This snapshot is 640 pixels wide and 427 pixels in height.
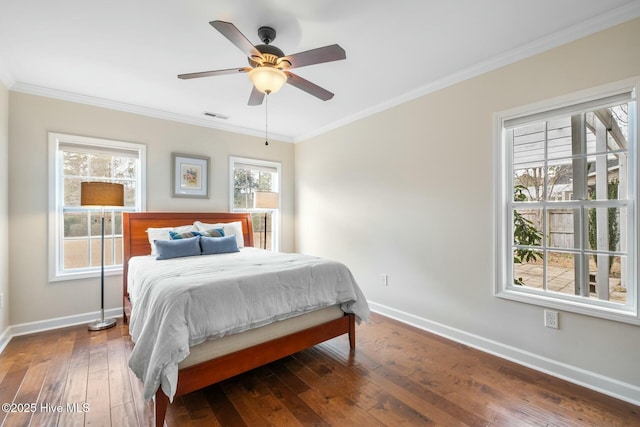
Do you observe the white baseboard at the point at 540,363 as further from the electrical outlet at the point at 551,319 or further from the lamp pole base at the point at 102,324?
the lamp pole base at the point at 102,324

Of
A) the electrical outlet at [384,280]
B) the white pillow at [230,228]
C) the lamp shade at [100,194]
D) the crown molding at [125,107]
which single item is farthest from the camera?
the white pillow at [230,228]

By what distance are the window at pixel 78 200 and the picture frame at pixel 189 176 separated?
37cm

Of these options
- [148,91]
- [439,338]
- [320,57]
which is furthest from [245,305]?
[148,91]

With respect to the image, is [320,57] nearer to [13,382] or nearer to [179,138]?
[179,138]

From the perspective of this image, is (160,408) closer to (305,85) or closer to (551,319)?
(305,85)

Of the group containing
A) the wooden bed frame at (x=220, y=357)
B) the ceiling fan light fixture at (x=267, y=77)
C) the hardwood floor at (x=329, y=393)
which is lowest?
the hardwood floor at (x=329, y=393)

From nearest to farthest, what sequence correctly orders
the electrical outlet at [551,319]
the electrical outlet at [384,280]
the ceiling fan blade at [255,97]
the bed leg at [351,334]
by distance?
1. the electrical outlet at [551,319]
2. the ceiling fan blade at [255,97]
3. the bed leg at [351,334]
4. the electrical outlet at [384,280]

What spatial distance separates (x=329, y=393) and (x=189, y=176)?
3287mm

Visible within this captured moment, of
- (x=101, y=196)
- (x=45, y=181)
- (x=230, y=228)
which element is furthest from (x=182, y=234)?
(x=45, y=181)

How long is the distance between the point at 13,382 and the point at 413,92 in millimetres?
4369

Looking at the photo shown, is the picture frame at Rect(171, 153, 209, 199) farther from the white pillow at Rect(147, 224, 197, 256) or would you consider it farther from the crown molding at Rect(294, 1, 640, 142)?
the crown molding at Rect(294, 1, 640, 142)

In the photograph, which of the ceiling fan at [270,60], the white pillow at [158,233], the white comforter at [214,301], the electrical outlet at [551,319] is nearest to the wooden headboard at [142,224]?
the white pillow at [158,233]

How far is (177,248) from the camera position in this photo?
10.4 ft

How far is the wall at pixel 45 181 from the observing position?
2.97 metres
